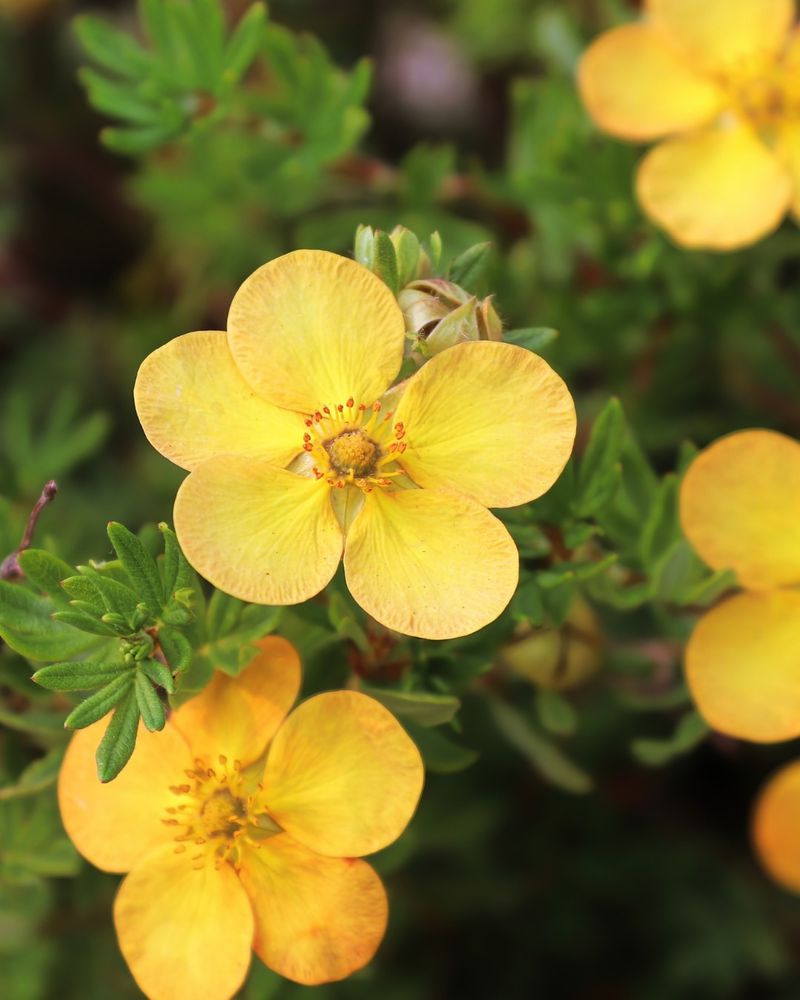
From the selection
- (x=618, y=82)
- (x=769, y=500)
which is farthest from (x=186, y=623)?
(x=618, y=82)

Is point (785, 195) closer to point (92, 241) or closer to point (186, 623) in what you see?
point (186, 623)

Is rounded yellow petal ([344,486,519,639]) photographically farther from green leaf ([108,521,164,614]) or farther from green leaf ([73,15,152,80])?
green leaf ([73,15,152,80])

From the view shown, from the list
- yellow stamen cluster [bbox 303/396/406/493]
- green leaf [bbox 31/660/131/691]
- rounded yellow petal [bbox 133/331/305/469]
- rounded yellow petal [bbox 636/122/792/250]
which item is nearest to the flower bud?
yellow stamen cluster [bbox 303/396/406/493]

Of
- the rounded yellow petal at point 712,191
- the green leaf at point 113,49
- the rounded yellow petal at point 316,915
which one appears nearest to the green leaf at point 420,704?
the rounded yellow petal at point 316,915

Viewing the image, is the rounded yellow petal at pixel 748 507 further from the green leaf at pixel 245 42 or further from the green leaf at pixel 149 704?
the green leaf at pixel 245 42

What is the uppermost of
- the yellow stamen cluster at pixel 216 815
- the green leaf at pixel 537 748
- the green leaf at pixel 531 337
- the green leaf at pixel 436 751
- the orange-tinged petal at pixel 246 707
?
the green leaf at pixel 531 337

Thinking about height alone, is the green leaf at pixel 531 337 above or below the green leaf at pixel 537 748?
above
